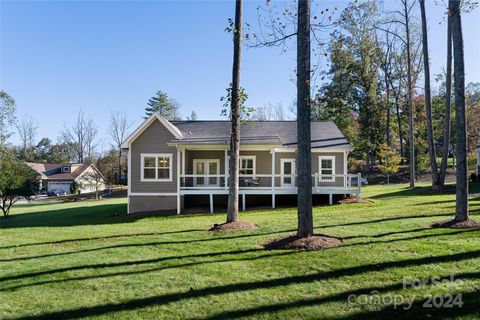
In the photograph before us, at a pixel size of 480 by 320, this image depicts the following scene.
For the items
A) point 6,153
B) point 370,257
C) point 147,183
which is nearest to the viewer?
point 370,257

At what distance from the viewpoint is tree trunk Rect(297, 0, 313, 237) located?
700cm

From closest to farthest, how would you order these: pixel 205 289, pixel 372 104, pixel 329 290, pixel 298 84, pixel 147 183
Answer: pixel 329 290, pixel 205 289, pixel 298 84, pixel 147 183, pixel 372 104

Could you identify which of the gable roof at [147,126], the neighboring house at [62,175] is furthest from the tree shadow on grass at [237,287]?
the neighboring house at [62,175]

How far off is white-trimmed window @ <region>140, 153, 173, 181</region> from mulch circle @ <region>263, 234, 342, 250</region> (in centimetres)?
1147

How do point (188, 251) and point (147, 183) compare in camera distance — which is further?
point (147, 183)

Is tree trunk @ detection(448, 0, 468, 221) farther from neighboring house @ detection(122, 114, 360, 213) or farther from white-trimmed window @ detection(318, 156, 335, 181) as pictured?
white-trimmed window @ detection(318, 156, 335, 181)

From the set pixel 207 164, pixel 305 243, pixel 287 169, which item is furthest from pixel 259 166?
pixel 305 243

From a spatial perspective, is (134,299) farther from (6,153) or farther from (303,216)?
(6,153)

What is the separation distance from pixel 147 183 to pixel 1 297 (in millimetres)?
12789

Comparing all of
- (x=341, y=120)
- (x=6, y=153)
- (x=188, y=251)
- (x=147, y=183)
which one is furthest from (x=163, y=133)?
(x=341, y=120)

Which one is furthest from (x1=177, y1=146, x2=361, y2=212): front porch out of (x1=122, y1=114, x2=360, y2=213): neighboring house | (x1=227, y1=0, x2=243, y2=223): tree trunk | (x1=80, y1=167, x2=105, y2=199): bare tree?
(x1=80, y1=167, x2=105, y2=199): bare tree

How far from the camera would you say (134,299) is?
4.46 metres

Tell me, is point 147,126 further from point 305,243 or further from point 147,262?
point 305,243
